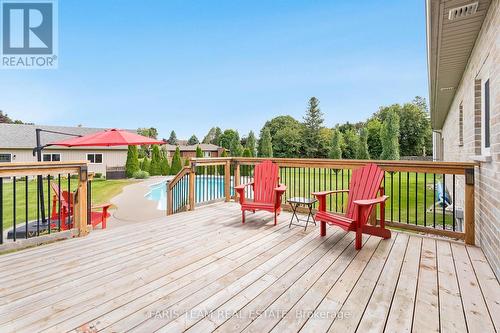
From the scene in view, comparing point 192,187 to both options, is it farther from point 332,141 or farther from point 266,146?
point 266,146

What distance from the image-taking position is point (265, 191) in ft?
14.1

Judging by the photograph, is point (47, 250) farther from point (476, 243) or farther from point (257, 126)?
point (257, 126)

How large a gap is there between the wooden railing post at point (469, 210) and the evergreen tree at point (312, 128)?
1192 inches

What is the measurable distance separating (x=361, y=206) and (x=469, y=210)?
144 centimetres

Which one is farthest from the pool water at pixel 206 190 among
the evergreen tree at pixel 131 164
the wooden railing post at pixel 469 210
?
the evergreen tree at pixel 131 164

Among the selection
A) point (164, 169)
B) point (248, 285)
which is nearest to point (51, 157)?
point (164, 169)

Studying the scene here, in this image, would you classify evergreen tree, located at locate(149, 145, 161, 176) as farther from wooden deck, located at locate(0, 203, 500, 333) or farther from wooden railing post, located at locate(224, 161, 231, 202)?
wooden deck, located at locate(0, 203, 500, 333)

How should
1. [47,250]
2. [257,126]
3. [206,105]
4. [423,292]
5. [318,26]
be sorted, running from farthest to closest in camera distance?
[257,126] → [206,105] → [318,26] → [47,250] → [423,292]

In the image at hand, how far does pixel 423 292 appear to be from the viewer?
1.99 m

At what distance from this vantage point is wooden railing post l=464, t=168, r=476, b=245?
3.03 meters

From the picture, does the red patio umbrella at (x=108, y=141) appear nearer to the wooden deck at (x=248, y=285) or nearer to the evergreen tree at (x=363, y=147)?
the wooden deck at (x=248, y=285)

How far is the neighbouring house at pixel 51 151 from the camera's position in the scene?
17781 millimetres

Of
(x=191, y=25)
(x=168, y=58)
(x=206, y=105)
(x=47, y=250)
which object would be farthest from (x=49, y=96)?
(x=206, y=105)

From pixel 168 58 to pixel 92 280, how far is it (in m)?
15.3
